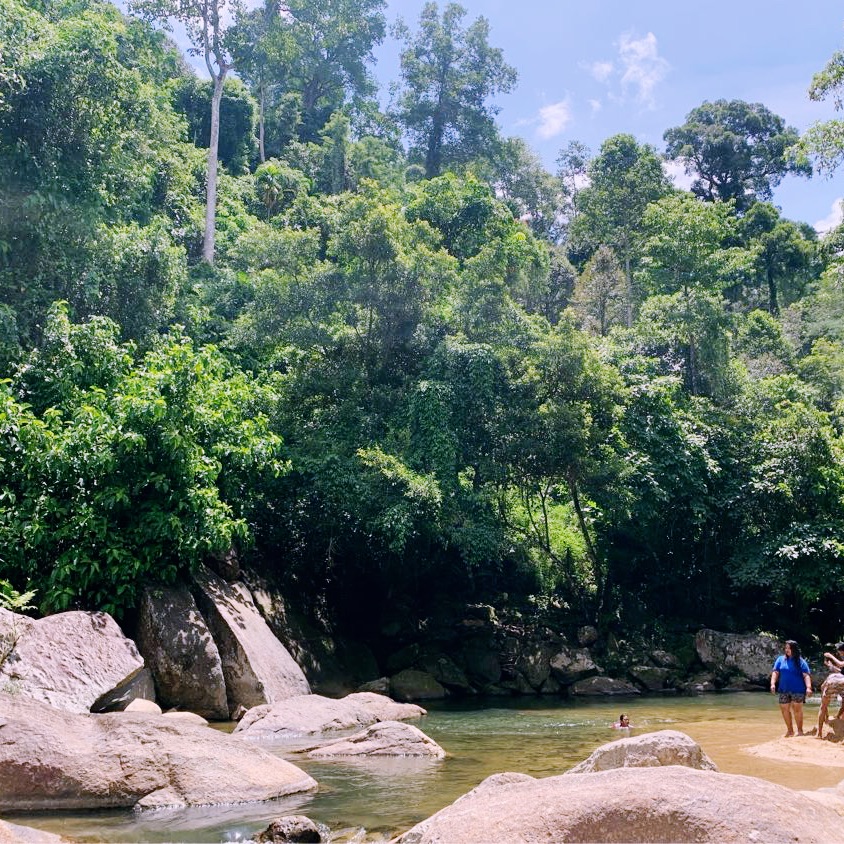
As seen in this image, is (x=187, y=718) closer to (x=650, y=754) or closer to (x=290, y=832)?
(x=290, y=832)

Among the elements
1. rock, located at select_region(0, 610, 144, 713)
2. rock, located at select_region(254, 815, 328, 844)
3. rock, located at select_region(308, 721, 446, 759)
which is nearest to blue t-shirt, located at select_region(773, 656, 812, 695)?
rock, located at select_region(308, 721, 446, 759)

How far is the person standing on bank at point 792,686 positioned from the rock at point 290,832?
7656 mm

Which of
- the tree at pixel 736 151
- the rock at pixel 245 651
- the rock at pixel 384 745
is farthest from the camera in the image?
the tree at pixel 736 151

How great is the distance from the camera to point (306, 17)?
47.1 meters

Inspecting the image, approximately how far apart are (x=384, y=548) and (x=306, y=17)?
36684 millimetres

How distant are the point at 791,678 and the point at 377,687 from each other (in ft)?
29.0

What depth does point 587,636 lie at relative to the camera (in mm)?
22156

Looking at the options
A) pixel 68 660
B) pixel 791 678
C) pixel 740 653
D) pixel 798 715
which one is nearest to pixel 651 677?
pixel 740 653

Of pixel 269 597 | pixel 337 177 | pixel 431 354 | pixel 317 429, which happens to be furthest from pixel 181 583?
pixel 337 177

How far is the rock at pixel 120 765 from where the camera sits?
308 inches

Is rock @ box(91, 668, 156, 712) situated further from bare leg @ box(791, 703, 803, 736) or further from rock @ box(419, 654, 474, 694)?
bare leg @ box(791, 703, 803, 736)

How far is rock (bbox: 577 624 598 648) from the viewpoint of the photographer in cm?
2202

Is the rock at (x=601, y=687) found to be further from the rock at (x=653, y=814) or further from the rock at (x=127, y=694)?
the rock at (x=653, y=814)

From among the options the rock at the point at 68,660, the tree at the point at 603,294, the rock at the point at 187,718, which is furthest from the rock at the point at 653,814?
the tree at the point at 603,294
